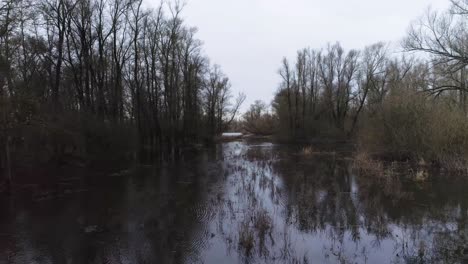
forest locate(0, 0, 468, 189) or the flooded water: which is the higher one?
forest locate(0, 0, 468, 189)

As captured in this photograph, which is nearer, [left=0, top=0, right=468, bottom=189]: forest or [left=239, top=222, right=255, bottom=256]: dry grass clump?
[left=239, top=222, right=255, bottom=256]: dry grass clump

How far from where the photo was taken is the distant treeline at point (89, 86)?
460 inches

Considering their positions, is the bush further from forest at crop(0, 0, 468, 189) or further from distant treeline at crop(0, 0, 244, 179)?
distant treeline at crop(0, 0, 244, 179)

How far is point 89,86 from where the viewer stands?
27.0 m

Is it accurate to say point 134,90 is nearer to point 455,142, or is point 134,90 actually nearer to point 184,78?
point 184,78

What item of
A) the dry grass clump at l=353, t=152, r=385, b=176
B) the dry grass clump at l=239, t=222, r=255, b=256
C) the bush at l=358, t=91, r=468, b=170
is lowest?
the dry grass clump at l=239, t=222, r=255, b=256

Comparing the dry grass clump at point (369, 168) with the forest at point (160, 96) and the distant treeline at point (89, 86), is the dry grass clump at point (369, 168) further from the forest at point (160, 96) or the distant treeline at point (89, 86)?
the distant treeline at point (89, 86)

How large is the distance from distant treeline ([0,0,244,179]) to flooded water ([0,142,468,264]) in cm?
344

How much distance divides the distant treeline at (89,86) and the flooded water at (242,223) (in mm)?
3444

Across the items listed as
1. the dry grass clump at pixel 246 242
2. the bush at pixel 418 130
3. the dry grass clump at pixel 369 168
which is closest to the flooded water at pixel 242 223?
the dry grass clump at pixel 246 242

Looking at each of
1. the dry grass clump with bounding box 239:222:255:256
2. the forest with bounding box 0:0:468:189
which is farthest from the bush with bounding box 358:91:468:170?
the dry grass clump with bounding box 239:222:255:256

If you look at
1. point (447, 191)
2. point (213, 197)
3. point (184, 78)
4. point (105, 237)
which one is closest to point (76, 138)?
point (213, 197)

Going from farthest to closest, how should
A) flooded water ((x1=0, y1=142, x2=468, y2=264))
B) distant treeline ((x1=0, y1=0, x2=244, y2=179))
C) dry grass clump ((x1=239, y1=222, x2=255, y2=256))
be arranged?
distant treeline ((x1=0, y1=0, x2=244, y2=179)), dry grass clump ((x1=239, y1=222, x2=255, y2=256)), flooded water ((x1=0, y1=142, x2=468, y2=264))

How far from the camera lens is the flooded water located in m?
5.80
